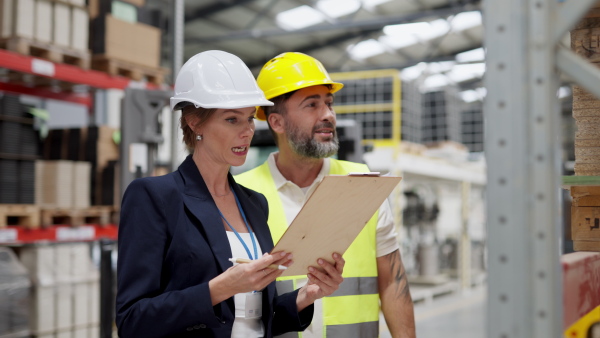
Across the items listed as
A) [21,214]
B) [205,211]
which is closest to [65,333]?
[21,214]

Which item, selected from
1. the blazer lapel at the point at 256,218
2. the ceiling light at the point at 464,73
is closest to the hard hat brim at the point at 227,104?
the blazer lapel at the point at 256,218

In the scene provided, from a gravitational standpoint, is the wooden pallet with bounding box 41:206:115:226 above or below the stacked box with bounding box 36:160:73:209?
below

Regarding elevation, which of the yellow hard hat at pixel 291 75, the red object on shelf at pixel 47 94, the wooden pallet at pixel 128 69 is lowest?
the yellow hard hat at pixel 291 75

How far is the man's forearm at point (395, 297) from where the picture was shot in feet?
9.03

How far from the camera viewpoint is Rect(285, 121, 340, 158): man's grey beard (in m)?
2.80

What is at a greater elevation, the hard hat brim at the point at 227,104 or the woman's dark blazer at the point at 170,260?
the hard hat brim at the point at 227,104

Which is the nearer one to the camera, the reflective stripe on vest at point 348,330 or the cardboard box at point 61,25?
the reflective stripe on vest at point 348,330

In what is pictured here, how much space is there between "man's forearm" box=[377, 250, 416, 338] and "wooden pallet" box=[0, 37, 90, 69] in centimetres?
390

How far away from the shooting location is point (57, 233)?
219 inches

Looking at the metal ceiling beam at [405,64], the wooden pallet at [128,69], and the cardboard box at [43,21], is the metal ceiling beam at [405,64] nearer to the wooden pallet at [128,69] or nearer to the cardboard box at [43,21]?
the wooden pallet at [128,69]

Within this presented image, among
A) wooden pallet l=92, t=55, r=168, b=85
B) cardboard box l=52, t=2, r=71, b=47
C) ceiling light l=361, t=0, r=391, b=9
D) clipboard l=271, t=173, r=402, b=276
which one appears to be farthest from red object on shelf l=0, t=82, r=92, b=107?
ceiling light l=361, t=0, r=391, b=9

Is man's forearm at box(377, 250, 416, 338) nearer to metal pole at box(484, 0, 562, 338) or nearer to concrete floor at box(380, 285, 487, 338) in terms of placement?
metal pole at box(484, 0, 562, 338)

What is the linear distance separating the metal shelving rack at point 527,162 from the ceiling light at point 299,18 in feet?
51.4

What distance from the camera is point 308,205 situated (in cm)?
175
